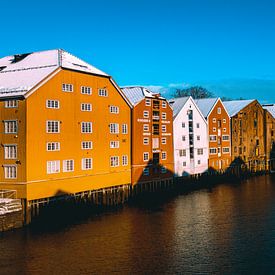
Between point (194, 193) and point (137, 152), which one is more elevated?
point (137, 152)

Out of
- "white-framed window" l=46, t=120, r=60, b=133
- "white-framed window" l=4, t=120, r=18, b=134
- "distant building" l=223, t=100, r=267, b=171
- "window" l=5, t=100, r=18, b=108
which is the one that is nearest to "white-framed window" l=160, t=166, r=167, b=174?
"white-framed window" l=46, t=120, r=60, b=133

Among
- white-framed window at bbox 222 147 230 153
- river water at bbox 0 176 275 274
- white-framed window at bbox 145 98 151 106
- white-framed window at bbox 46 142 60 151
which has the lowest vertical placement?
river water at bbox 0 176 275 274

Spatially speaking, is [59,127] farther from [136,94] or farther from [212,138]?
[212,138]

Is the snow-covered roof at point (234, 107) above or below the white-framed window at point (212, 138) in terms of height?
above

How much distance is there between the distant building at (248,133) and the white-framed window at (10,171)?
174 feet

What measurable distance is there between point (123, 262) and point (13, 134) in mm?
20552

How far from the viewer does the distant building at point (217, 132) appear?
258ft

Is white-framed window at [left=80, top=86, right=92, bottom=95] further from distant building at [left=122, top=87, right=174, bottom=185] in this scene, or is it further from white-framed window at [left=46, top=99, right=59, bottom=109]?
distant building at [left=122, top=87, right=174, bottom=185]

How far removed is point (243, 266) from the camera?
2936 centimetres

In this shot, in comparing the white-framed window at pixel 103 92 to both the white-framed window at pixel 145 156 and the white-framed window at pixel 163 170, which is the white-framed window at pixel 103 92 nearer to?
the white-framed window at pixel 145 156

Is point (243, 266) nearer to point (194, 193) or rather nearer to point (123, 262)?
point (123, 262)

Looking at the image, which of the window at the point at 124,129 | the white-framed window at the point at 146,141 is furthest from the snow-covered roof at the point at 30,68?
the white-framed window at the point at 146,141

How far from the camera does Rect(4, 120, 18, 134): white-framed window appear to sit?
44125mm

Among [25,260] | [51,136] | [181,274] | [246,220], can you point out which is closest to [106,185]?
[51,136]
